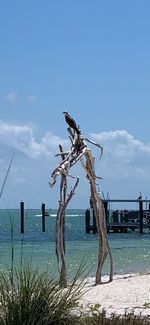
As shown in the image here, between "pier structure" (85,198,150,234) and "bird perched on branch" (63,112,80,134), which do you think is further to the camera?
"pier structure" (85,198,150,234)

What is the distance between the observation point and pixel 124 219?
6612 cm

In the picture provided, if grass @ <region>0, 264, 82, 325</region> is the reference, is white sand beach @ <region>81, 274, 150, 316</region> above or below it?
below

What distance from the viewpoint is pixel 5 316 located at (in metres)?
5.58

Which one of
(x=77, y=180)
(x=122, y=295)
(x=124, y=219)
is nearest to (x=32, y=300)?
(x=122, y=295)

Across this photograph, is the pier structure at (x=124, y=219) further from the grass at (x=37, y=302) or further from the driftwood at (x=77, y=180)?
the grass at (x=37, y=302)

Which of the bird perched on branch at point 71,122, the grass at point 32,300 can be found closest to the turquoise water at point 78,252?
the grass at point 32,300

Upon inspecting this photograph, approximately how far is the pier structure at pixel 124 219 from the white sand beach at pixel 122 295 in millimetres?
40610

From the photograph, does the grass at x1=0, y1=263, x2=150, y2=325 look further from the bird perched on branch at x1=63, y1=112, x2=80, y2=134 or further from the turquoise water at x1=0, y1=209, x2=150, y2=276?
the bird perched on branch at x1=63, y1=112, x2=80, y2=134

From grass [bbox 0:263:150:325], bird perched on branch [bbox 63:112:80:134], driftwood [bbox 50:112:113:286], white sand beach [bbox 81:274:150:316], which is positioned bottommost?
white sand beach [bbox 81:274:150:316]

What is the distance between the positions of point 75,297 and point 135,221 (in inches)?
2442

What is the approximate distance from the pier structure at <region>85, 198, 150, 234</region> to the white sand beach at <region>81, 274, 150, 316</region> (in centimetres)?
4061

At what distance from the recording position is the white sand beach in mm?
9721

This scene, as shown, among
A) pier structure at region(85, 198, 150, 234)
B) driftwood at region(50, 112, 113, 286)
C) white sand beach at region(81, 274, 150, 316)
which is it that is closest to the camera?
white sand beach at region(81, 274, 150, 316)

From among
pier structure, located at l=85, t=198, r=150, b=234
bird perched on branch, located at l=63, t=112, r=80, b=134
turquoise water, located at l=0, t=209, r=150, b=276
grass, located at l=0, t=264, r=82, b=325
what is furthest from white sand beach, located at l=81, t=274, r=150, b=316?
pier structure, located at l=85, t=198, r=150, b=234
